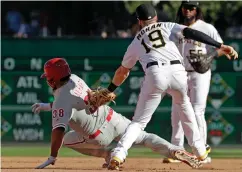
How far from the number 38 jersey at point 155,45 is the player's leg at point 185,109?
233 millimetres

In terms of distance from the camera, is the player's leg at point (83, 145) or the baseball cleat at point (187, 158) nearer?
the baseball cleat at point (187, 158)

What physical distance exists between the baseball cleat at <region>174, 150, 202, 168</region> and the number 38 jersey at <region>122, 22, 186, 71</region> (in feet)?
3.63

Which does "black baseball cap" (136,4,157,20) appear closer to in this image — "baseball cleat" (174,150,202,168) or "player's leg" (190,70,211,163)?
"baseball cleat" (174,150,202,168)

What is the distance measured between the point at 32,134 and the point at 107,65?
193 cm

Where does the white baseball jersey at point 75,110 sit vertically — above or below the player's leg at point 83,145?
above

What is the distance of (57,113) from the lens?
998 cm

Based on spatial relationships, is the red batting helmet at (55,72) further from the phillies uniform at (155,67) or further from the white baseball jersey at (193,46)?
the white baseball jersey at (193,46)

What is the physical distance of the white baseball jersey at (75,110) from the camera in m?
9.98

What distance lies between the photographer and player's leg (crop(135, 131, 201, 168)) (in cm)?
1023

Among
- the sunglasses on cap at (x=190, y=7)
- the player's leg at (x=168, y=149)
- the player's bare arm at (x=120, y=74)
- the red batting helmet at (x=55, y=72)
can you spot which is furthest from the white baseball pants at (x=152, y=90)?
the sunglasses on cap at (x=190, y=7)

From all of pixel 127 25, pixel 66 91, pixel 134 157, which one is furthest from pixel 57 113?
pixel 127 25

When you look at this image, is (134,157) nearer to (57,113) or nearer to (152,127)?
(152,127)

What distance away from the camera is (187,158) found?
10258mm

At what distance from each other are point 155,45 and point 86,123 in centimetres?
125
